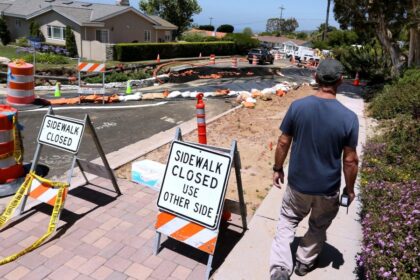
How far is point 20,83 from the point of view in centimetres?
1001

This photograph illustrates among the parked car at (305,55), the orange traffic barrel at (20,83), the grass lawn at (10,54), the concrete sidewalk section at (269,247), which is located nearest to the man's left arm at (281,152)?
the concrete sidewalk section at (269,247)

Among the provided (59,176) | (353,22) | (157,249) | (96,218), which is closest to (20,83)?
(59,176)

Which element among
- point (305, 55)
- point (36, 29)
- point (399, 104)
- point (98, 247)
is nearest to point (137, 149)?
point (98, 247)

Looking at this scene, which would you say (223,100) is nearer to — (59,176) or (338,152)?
(59,176)

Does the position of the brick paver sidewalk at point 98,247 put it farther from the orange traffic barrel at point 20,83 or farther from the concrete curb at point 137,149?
the orange traffic barrel at point 20,83

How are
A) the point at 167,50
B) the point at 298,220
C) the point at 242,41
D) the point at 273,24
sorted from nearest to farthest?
1. the point at 298,220
2. the point at 167,50
3. the point at 242,41
4. the point at 273,24

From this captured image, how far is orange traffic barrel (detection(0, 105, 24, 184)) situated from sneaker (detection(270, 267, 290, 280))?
406 centimetres

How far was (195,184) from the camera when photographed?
4.14 metres

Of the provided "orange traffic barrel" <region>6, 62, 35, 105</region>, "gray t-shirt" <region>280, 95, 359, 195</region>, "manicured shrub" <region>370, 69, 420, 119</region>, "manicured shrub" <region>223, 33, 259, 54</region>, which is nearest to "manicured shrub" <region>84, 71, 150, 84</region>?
"orange traffic barrel" <region>6, 62, 35, 105</region>

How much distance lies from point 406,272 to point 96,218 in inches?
144

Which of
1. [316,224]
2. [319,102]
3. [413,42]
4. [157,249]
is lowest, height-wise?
[157,249]

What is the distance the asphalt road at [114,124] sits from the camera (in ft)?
23.9

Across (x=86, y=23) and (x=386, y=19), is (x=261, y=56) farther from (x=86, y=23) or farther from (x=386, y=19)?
(x=386, y=19)

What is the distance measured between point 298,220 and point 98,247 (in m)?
2.29
